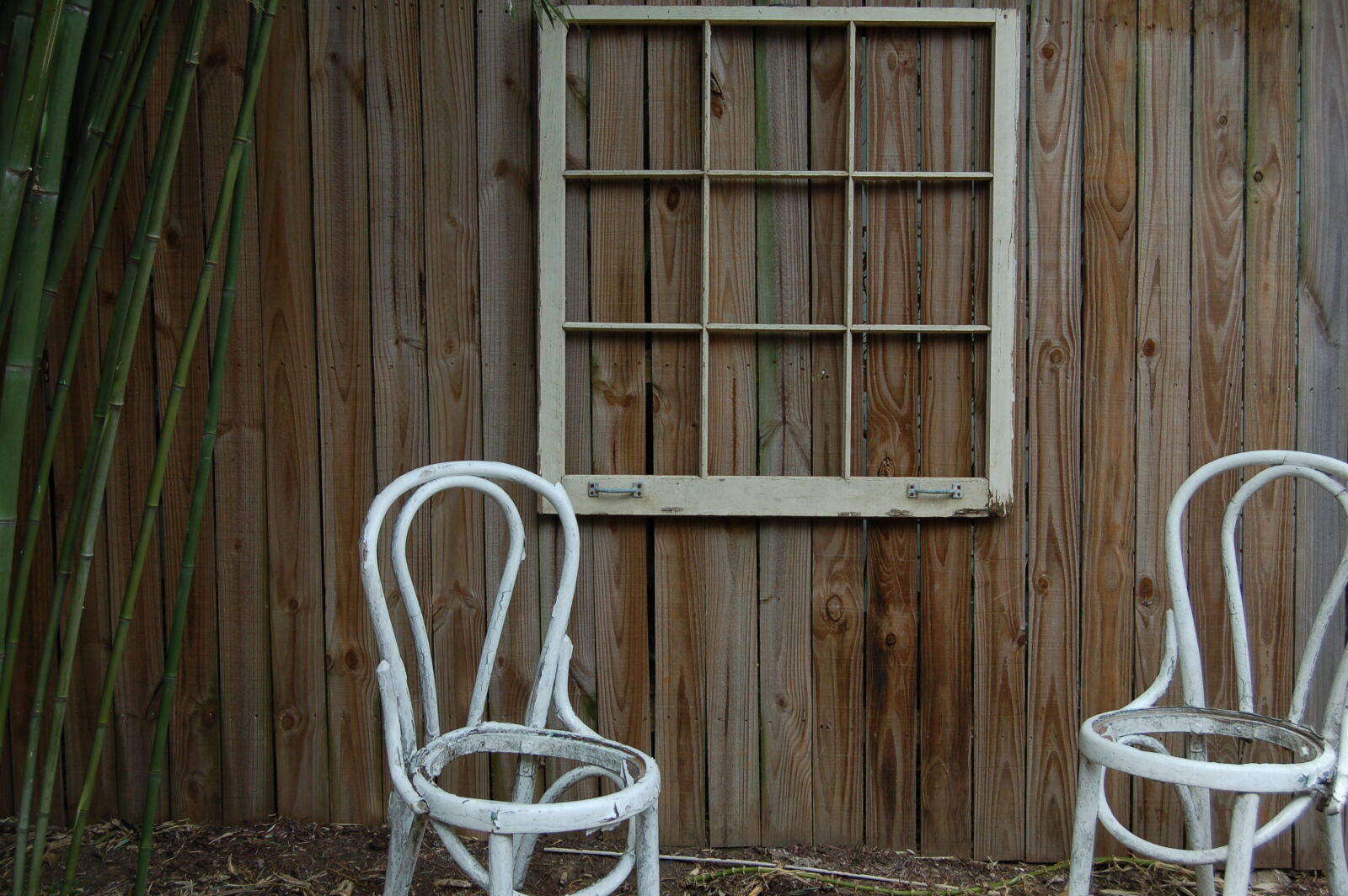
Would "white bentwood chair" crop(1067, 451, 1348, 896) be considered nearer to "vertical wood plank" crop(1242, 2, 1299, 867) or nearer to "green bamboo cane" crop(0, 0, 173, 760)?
"vertical wood plank" crop(1242, 2, 1299, 867)

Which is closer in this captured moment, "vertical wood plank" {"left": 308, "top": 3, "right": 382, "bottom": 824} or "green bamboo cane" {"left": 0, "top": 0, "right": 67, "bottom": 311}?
"green bamboo cane" {"left": 0, "top": 0, "right": 67, "bottom": 311}

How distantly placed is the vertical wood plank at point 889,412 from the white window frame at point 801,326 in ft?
0.15

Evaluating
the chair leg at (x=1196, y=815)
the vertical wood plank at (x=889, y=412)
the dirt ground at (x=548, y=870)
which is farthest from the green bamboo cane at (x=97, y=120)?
the chair leg at (x=1196, y=815)

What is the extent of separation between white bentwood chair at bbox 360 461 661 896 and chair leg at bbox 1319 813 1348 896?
3.11 ft

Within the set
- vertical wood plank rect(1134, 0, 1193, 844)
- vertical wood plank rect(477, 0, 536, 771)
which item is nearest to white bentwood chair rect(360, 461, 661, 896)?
vertical wood plank rect(477, 0, 536, 771)

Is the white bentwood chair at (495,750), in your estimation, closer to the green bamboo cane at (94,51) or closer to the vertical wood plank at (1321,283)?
the green bamboo cane at (94,51)

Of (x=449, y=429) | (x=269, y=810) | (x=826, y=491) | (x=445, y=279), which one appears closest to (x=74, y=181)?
(x=445, y=279)

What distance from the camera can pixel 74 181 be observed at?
156cm

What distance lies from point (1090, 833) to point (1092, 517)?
0.71 metres

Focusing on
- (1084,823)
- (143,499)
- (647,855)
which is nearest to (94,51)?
(143,499)

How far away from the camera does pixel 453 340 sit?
1.95m

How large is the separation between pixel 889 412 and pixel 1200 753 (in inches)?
31.9

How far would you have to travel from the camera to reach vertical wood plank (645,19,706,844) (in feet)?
6.30

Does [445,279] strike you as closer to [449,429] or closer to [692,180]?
[449,429]
